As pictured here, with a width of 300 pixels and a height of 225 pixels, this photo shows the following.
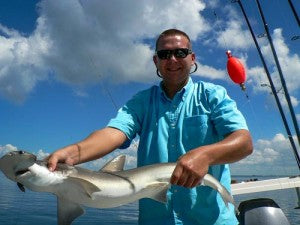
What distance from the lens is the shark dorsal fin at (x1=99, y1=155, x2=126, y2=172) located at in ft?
10.7

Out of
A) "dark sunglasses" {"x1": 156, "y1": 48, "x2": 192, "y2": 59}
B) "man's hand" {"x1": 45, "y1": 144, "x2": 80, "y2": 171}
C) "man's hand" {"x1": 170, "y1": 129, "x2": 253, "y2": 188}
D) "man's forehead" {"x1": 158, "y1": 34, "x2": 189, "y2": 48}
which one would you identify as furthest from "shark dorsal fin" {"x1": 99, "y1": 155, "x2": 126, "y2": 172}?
"man's forehead" {"x1": 158, "y1": 34, "x2": 189, "y2": 48}

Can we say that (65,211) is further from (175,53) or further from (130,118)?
(175,53)

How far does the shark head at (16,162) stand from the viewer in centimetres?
250

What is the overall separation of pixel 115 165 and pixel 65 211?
0.66 metres

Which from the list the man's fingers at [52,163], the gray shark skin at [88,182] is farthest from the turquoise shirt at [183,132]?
the man's fingers at [52,163]

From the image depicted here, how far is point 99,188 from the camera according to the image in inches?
114

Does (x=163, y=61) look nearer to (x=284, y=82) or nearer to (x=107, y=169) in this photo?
(x=107, y=169)

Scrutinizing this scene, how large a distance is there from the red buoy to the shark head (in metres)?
10.1

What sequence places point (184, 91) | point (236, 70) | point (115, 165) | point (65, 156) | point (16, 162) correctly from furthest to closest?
point (236, 70), point (184, 91), point (115, 165), point (65, 156), point (16, 162)

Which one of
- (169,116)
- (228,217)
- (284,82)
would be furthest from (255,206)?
(284,82)

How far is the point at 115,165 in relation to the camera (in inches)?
131

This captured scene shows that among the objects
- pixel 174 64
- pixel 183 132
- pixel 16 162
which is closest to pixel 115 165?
pixel 183 132

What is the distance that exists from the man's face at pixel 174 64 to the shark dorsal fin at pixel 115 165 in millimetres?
1168

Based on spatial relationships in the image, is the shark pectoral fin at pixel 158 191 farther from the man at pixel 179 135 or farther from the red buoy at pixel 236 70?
the red buoy at pixel 236 70
